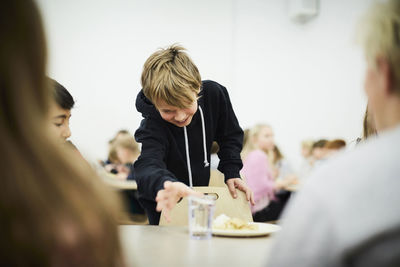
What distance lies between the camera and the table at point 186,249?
3.29 ft

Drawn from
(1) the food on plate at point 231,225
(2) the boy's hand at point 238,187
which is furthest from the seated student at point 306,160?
(1) the food on plate at point 231,225

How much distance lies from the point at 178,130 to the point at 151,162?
23 cm

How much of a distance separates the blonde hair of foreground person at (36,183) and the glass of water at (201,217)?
2.69ft

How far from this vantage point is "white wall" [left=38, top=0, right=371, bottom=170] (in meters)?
5.60

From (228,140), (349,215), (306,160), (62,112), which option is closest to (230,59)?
(306,160)

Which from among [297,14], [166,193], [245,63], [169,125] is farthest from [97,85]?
[166,193]

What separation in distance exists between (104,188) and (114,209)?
1.0 inches

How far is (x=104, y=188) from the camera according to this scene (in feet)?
1.71

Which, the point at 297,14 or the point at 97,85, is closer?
the point at 97,85

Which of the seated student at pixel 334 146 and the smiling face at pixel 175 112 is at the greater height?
the smiling face at pixel 175 112

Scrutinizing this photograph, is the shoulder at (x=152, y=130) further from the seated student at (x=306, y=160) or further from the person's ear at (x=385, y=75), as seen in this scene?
the seated student at (x=306, y=160)

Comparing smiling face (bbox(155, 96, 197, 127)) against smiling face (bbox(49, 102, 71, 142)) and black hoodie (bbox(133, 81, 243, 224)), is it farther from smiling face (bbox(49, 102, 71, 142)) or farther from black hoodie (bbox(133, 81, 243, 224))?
smiling face (bbox(49, 102, 71, 142))

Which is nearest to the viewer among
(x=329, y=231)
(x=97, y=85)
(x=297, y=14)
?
(x=329, y=231)

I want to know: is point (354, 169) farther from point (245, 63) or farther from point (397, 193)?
point (245, 63)
